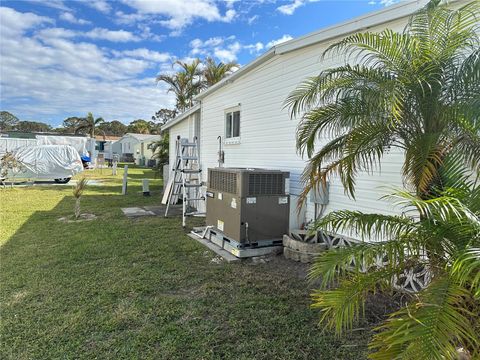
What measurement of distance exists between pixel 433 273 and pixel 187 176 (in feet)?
24.2

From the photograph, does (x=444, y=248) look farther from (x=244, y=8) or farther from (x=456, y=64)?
(x=244, y=8)

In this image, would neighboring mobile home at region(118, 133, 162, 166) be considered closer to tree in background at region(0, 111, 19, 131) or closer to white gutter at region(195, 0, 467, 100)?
white gutter at region(195, 0, 467, 100)

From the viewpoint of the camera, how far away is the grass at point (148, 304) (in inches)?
99.8

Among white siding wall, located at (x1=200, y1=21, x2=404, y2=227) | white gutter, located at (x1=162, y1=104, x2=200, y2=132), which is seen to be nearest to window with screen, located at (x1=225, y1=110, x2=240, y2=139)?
white siding wall, located at (x1=200, y1=21, x2=404, y2=227)

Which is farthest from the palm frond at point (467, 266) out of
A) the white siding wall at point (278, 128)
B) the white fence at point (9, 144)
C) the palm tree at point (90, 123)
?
the palm tree at point (90, 123)

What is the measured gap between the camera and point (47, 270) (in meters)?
4.20

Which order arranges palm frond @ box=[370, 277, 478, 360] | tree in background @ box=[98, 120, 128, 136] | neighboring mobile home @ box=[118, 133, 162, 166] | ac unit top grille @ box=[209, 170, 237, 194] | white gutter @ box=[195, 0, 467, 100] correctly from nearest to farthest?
palm frond @ box=[370, 277, 478, 360] < white gutter @ box=[195, 0, 467, 100] < ac unit top grille @ box=[209, 170, 237, 194] < neighboring mobile home @ box=[118, 133, 162, 166] < tree in background @ box=[98, 120, 128, 136]

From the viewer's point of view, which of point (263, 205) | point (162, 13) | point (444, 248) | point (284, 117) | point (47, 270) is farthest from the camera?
point (162, 13)

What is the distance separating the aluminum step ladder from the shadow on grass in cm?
237

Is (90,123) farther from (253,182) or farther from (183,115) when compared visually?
(253,182)

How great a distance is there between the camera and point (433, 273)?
2.05 meters

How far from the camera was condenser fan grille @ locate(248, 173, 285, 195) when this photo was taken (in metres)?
4.97

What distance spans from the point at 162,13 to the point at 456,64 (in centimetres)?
782

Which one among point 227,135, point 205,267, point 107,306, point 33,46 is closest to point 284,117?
point 227,135
